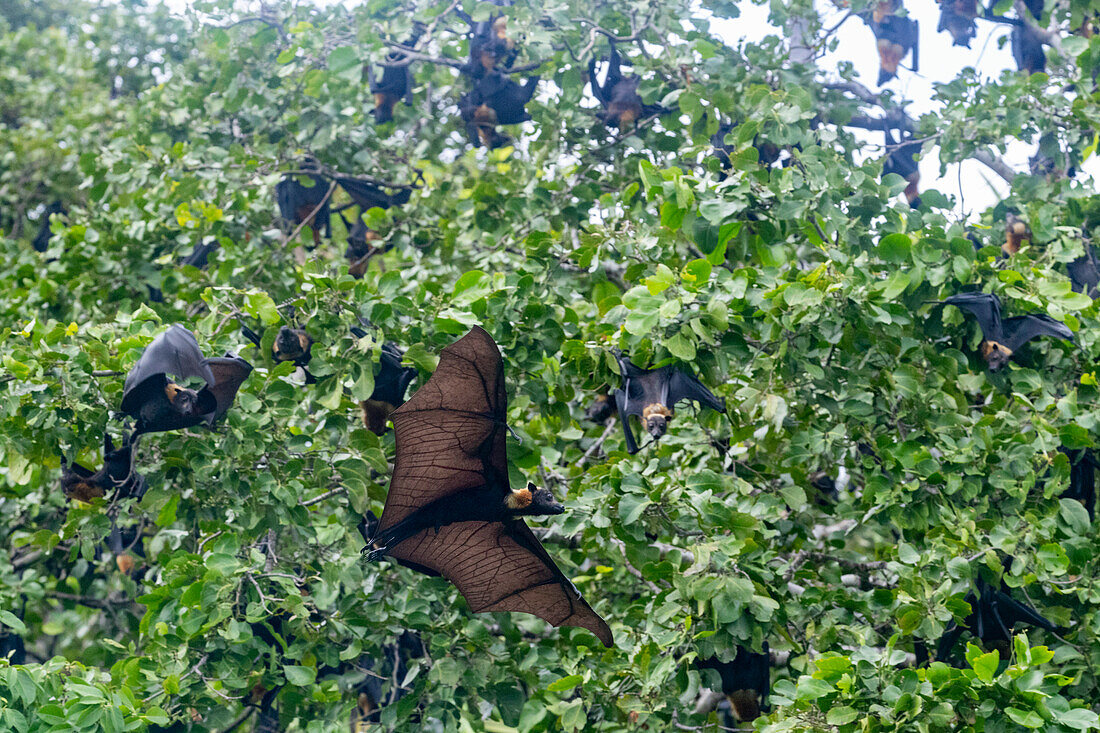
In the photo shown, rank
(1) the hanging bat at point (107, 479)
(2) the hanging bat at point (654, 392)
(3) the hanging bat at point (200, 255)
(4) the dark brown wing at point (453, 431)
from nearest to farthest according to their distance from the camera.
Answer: (4) the dark brown wing at point (453, 431)
(2) the hanging bat at point (654, 392)
(1) the hanging bat at point (107, 479)
(3) the hanging bat at point (200, 255)

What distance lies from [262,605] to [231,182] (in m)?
2.76

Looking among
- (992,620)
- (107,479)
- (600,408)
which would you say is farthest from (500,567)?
(992,620)

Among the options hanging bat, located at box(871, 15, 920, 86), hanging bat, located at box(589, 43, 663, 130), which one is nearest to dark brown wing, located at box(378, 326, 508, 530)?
hanging bat, located at box(589, 43, 663, 130)

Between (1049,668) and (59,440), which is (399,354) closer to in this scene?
(59,440)

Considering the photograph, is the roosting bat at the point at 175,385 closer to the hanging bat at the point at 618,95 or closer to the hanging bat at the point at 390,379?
the hanging bat at the point at 390,379

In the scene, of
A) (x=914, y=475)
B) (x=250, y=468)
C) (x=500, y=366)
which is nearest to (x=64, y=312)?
(x=250, y=468)

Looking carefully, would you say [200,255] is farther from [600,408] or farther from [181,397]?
[600,408]

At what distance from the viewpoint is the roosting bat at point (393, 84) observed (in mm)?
5188

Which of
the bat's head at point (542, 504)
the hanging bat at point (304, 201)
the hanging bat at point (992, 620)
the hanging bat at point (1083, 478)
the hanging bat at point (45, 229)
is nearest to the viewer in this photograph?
the bat's head at point (542, 504)

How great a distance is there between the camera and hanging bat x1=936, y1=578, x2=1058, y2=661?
3041 millimetres

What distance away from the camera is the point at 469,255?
493 centimetres

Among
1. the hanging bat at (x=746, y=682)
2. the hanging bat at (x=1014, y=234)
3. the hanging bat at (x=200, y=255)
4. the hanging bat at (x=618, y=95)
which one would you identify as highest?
the hanging bat at (x=618, y=95)

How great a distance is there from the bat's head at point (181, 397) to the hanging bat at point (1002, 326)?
8.63ft

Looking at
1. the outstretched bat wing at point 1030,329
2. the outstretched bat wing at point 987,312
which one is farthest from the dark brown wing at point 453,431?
the outstretched bat wing at point 1030,329
